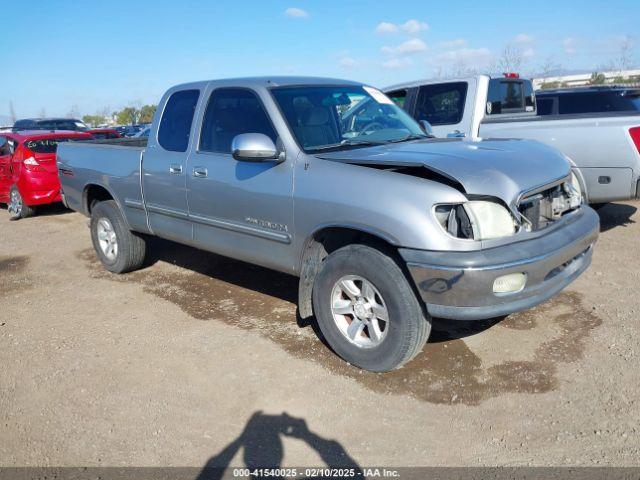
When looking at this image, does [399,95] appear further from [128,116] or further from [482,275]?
[128,116]

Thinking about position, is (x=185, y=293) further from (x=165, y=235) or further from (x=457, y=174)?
(x=457, y=174)

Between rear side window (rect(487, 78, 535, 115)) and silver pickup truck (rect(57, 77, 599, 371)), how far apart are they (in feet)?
10.7

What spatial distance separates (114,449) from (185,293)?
2.52m

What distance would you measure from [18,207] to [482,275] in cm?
919

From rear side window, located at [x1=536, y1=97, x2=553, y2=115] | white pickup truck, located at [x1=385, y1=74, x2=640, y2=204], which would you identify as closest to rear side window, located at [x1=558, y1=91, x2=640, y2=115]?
rear side window, located at [x1=536, y1=97, x2=553, y2=115]

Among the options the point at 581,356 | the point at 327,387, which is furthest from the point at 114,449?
the point at 581,356

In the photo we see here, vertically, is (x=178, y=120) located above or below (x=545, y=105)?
below

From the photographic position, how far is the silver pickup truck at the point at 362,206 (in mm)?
3191

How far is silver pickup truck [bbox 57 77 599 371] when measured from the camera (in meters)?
3.19

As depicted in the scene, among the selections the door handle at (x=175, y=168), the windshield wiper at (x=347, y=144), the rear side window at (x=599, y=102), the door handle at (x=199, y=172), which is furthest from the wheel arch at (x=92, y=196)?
the rear side window at (x=599, y=102)

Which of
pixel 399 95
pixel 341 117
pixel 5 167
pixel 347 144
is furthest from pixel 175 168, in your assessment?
pixel 5 167

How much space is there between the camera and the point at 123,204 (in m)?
5.68

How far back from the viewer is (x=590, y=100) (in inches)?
314

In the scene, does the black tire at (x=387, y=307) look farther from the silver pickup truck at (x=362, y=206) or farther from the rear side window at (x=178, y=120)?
the rear side window at (x=178, y=120)
